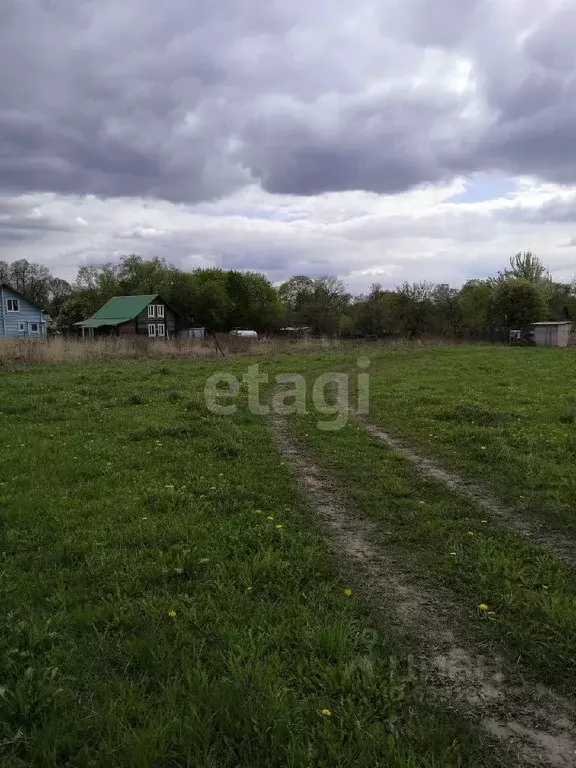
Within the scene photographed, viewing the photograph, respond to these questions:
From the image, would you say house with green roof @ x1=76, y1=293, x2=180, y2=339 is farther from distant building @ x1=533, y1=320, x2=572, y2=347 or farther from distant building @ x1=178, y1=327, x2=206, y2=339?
distant building @ x1=533, y1=320, x2=572, y2=347

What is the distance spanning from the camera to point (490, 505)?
579 cm

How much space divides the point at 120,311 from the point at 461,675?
5222 cm

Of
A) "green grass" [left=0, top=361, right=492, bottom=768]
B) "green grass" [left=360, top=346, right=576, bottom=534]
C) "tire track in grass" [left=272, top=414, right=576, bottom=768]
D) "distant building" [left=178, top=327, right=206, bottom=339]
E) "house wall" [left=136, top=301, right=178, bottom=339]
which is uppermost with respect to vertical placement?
"house wall" [left=136, top=301, right=178, bottom=339]

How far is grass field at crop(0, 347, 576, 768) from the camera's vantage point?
2547 mm

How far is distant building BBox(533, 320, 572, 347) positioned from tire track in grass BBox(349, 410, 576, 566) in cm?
3403

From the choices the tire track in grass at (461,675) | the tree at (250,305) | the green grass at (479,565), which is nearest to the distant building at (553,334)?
the tree at (250,305)

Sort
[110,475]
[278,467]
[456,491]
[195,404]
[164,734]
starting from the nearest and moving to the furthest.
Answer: [164,734] < [456,491] < [110,475] < [278,467] < [195,404]

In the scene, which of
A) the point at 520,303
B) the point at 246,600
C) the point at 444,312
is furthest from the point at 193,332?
the point at 246,600

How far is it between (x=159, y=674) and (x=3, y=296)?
47456mm

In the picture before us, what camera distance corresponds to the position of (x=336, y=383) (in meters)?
16.6

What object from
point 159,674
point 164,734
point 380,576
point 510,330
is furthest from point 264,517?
point 510,330

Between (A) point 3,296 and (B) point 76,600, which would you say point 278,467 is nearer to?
(B) point 76,600

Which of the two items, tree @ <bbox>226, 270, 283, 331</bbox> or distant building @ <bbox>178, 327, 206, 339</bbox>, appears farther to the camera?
tree @ <bbox>226, 270, 283, 331</bbox>

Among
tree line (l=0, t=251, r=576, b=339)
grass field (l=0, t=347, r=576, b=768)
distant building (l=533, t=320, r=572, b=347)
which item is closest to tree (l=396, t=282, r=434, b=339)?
tree line (l=0, t=251, r=576, b=339)
